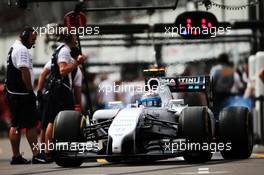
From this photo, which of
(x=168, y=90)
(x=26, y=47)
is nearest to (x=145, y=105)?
(x=168, y=90)

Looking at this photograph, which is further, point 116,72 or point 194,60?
point 116,72

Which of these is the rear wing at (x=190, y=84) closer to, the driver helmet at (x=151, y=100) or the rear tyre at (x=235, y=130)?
the driver helmet at (x=151, y=100)

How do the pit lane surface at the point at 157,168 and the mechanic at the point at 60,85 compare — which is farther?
the mechanic at the point at 60,85

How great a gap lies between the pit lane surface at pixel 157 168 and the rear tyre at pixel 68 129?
0.18 metres

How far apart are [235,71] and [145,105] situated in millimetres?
A: 9976

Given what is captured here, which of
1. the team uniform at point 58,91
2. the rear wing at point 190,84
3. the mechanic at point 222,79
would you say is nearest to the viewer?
the rear wing at point 190,84

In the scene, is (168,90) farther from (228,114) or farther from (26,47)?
(26,47)

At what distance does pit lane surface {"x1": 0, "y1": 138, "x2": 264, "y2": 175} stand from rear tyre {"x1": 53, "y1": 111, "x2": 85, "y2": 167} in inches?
7.3

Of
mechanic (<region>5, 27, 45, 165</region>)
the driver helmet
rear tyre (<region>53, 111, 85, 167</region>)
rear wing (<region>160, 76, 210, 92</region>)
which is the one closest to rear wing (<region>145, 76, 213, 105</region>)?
rear wing (<region>160, 76, 210, 92</region>)

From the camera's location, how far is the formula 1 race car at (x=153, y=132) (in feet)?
44.2

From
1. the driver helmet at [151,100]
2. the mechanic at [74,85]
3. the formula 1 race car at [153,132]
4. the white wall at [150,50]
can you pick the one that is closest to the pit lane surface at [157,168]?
the formula 1 race car at [153,132]

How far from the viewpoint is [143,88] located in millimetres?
15477

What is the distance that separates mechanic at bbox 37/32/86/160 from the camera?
15.8 m

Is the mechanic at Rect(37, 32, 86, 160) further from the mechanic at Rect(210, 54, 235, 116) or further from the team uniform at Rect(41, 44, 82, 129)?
the mechanic at Rect(210, 54, 235, 116)
